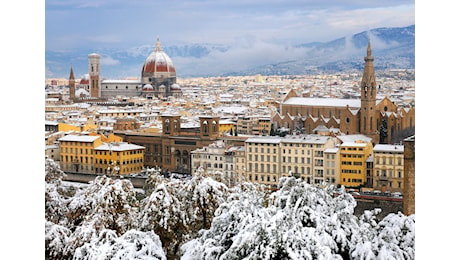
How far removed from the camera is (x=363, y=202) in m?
6.95

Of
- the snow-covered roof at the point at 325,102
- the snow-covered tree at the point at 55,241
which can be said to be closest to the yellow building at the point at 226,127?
the snow-covered roof at the point at 325,102

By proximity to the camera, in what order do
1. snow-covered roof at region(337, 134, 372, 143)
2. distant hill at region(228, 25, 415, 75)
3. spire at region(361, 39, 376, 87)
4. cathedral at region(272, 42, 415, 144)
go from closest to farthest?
distant hill at region(228, 25, 415, 75) → spire at region(361, 39, 376, 87) → cathedral at region(272, 42, 415, 144) → snow-covered roof at region(337, 134, 372, 143)

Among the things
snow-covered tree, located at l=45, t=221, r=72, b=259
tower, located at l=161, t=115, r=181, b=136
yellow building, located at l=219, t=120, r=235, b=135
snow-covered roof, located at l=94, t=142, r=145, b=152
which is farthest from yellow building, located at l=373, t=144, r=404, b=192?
snow-covered tree, located at l=45, t=221, r=72, b=259

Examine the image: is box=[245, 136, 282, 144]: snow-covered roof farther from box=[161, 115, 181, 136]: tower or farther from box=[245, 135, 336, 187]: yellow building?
box=[161, 115, 181, 136]: tower

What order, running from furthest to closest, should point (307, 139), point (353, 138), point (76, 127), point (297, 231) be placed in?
1. point (76, 127)
2. point (353, 138)
3. point (307, 139)
4. point (297, 231)

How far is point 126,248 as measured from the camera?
3.33m

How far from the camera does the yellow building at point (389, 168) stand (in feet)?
22.2

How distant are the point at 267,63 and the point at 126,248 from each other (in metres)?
3.42

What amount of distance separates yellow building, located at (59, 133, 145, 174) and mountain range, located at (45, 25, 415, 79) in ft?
3.84

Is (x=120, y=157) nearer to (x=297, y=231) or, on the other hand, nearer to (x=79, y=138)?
(x=79, y=138)

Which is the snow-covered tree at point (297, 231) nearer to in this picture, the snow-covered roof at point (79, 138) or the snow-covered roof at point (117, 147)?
the snow-covered roof at point (117, 147)

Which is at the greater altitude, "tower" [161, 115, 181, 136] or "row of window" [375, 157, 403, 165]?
"tower" [161, 115, 181, 136]

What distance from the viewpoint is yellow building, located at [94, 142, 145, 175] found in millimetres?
7844

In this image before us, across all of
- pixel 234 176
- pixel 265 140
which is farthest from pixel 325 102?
pixel 234 176
